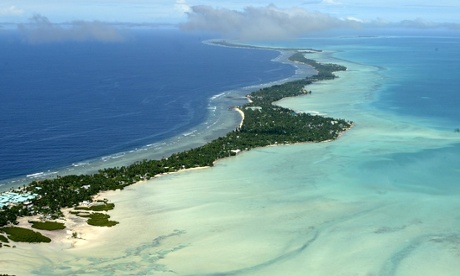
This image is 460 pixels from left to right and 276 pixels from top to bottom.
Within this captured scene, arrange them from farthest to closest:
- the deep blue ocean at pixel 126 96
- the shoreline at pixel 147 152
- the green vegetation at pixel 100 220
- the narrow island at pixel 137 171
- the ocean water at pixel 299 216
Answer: the deep blue ocean at pixel 126 96
the shoreline at pixel 147 152
the narrow island at pixel 137 171
the green vegetation at pixel 100 220
the ocean water at pixel 299 216

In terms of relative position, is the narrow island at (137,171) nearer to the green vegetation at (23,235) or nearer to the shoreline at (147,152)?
the green vegetation at (23,235)

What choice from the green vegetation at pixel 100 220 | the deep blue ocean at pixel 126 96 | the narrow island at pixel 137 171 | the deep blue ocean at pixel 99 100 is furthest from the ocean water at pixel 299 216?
the deep blue ocean at pixel 99 100

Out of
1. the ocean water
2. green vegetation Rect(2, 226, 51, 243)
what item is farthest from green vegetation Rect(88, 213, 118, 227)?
green vegetation Rect(2, 226, 51, 243)

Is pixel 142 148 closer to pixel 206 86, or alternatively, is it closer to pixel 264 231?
pixel 264 231

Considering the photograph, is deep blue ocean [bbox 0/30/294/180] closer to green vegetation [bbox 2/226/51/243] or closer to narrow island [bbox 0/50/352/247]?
narrow island [bbox 0/50/352/247]

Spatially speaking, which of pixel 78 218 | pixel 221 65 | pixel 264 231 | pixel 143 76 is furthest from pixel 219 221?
pixel 221 65

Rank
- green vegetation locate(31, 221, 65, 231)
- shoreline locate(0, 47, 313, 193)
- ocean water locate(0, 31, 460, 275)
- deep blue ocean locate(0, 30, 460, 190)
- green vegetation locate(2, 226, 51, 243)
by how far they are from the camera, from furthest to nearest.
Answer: deep blue ocean locate(0, 30, 460, 190) < shoreline locate(0, 47, 313, 193) < green vegetation locate(31, 221, 65, 231) < green vegetation locate(2, 226, 51, 243) < ocean water locate(0, 31, 460, 275)
